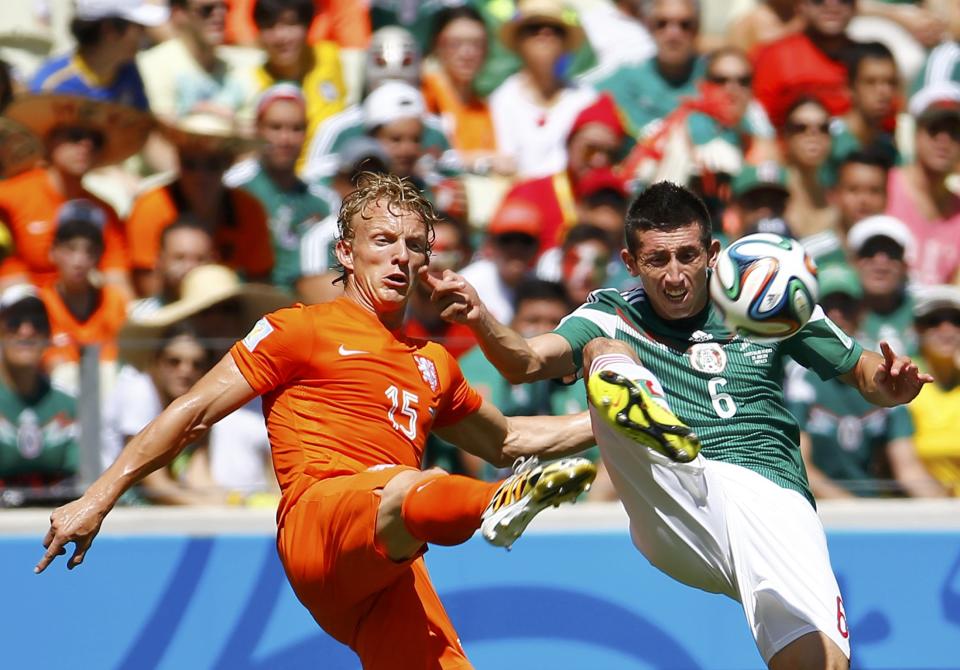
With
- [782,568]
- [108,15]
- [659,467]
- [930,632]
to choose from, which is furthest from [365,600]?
[108,15]

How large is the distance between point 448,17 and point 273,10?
1.20 meters

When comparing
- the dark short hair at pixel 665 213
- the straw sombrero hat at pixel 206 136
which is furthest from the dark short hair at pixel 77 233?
the dark short hair at pixel 665 213

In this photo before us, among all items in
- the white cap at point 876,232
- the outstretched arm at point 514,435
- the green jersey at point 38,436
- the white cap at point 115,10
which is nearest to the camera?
the outstretched arm at point 514,435

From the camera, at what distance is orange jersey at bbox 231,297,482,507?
5.98 metres

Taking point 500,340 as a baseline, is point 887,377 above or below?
below

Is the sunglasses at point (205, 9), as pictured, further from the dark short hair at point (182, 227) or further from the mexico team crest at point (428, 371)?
the mexico team crest at point (428, 371)

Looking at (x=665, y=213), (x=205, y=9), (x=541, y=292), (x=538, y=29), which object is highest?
(x=205, y=9)

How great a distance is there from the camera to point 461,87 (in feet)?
Answer: 35.2

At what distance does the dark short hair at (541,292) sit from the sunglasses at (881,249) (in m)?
1.85

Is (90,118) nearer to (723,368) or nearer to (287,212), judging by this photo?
(287,212)

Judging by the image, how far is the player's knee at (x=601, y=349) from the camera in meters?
5.77

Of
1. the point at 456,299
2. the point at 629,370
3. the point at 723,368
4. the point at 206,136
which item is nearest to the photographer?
the point at 629,370

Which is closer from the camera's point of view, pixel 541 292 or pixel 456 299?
pixel 456 299

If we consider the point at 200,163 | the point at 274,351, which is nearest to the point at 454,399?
the point at 274,351
